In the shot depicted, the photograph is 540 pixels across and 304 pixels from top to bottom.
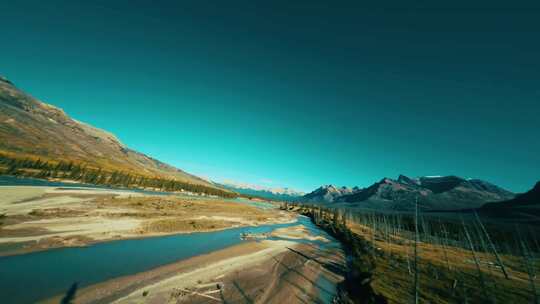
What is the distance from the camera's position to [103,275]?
24172mm

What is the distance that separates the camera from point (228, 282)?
27094mm

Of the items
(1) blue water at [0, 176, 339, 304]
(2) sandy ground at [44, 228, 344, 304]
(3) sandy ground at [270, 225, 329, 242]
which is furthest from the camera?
(3) sandy ground at [270, 225, 329, 242]

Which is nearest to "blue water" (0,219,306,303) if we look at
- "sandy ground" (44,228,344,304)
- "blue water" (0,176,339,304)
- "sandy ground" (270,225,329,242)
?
"blue water" (0,176,339,304)

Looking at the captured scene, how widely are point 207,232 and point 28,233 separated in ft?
104

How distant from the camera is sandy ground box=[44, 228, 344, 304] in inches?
837

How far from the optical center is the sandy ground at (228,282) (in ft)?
69.8

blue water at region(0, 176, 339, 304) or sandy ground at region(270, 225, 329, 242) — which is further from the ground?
sandy ground at region(270, 225, 329, 242)

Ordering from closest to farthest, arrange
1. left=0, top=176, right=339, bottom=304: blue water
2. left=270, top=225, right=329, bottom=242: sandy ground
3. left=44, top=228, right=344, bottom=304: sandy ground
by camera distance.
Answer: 1. left=0, top=176, right=339, bottom=304: blue water
2. left=44, top=228, right=344, bottom=304: sandy ground
3. left=270, top=225, right=329, bottom=242: sandy ground

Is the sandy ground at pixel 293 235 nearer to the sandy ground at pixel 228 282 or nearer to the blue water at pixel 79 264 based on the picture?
the sandy ground at pixel 228 282

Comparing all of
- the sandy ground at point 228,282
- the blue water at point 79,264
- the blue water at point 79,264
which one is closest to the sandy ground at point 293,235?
the sandy ground at point 228,282

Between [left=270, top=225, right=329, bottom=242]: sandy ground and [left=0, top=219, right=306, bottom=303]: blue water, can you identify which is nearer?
[left=0, top=219, right=306, bottom=303]: blue water

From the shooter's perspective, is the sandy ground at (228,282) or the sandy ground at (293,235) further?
the sandy ground at (293,235)

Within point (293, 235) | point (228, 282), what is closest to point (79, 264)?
point (228, 282)

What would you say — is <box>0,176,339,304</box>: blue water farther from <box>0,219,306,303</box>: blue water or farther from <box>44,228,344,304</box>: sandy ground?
<box>44,228,344,304</box>: sandy ground
